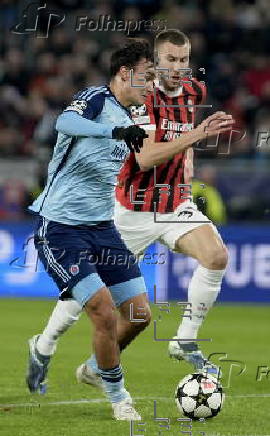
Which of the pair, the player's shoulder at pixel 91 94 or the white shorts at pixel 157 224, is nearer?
the player's shoulder at pixel 91 94

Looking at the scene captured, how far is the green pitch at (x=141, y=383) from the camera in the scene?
246 inches

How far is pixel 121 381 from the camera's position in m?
6.41

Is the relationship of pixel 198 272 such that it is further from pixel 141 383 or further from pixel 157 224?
pixel 141 383

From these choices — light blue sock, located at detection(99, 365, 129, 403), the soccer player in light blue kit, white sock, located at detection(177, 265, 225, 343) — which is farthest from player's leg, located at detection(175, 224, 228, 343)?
light blue sock, located at detection(99, 365, 129, 403)

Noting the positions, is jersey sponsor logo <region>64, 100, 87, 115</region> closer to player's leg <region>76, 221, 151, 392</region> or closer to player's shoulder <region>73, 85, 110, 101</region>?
player's shoulder <region>73, 85, 110, 101</region>

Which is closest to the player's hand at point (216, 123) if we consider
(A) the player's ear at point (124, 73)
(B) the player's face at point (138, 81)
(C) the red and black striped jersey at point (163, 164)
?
(B) the player's face at point (138, 81)

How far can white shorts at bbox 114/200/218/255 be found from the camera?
25.9ft

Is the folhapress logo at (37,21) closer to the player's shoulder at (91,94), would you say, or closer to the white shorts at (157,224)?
the white shorts at (157,224)

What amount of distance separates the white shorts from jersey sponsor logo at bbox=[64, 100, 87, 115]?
1782 millimetres

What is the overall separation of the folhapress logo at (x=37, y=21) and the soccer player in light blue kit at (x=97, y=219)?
387 inches

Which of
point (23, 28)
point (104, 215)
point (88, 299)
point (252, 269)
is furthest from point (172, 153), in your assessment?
point (23, 28)

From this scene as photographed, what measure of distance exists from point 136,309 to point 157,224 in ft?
4.26

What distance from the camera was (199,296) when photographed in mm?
7805

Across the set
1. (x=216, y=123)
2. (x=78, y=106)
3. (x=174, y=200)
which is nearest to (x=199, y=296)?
(x=174, y=200)
